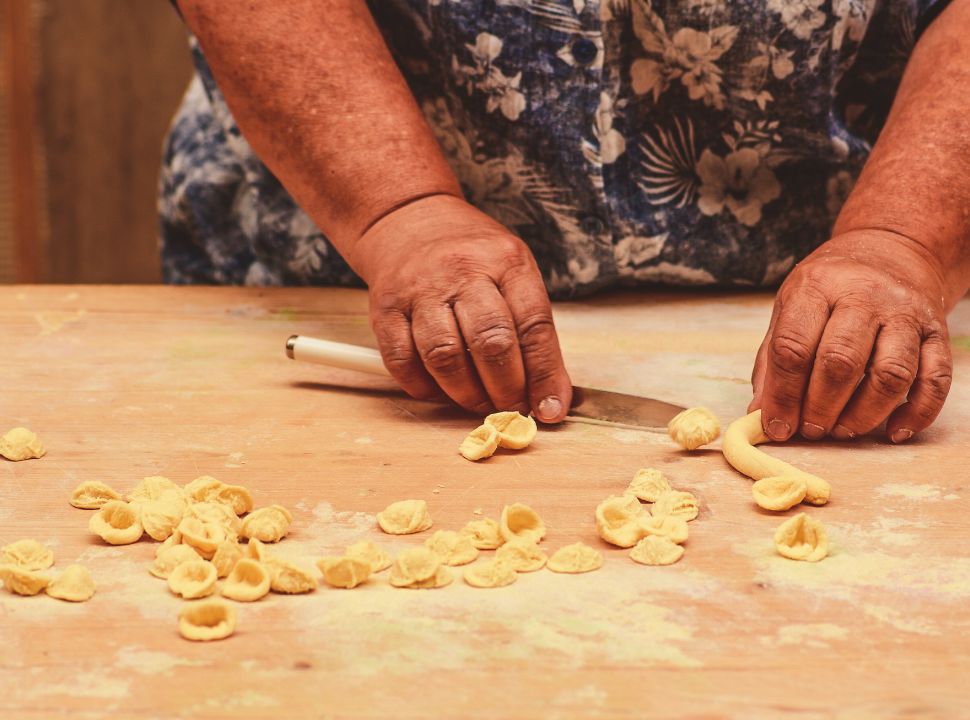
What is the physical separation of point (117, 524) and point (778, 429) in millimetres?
604

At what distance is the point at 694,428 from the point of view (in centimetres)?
101

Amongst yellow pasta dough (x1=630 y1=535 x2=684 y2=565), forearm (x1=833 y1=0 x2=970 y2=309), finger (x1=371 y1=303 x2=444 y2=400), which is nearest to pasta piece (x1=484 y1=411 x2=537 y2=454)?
finger (x1=371 y1=303 x2=444 y2=400)

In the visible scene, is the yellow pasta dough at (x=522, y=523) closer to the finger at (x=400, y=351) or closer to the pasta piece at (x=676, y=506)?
the pasta piece at (x=676, y=506)

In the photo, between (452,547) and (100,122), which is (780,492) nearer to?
(452,547)

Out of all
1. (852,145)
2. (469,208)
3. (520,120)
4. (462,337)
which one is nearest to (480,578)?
(462,337)

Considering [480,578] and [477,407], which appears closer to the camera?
[480,578]

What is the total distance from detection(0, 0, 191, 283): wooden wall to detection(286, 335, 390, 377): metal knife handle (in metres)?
2.16

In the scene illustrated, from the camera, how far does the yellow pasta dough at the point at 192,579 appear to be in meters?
0.76

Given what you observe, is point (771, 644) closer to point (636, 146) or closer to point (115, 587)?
point (115, 587)

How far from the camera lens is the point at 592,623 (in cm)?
73

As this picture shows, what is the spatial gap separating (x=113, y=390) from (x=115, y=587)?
0.46m

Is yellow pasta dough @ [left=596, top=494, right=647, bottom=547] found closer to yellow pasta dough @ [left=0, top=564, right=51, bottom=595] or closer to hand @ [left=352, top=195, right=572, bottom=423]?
hand @ [left=352, top=195, right=572, bottom=423]

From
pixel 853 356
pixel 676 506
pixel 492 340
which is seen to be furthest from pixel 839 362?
pixel 492 340

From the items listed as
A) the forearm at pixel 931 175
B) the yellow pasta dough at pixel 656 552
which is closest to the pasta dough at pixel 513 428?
the yellow pasta dough at pixel 656 552
